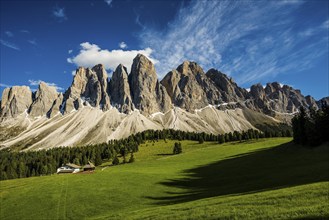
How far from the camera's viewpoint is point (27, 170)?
463 ft

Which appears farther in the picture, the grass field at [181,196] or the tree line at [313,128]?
the tree line at [313,128]

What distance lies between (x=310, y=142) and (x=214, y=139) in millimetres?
115208

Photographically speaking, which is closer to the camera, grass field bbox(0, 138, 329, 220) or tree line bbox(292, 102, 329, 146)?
grass field bbox(0, 138, 329, 220)

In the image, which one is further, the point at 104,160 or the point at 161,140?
the point at 161,140

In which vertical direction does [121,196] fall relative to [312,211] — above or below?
below

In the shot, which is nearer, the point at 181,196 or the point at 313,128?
the point at 181,196

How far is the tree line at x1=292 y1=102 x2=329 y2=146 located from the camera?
7675cm

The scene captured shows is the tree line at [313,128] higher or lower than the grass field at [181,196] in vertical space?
higher

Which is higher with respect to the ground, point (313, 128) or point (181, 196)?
point (313, 128)

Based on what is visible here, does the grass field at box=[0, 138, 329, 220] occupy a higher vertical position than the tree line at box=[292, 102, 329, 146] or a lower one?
lower

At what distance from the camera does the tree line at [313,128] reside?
76.8 m

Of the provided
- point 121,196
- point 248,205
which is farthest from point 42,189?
point 248,205

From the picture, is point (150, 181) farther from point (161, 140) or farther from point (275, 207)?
point (161, 140)

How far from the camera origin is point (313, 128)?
78.3 metres
